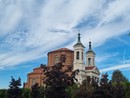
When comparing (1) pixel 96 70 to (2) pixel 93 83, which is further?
(1) pixel 96 70

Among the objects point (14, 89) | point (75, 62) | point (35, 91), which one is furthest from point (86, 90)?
point (75, 62)

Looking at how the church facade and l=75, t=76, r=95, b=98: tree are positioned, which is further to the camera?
the church facade

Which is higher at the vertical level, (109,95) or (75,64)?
(75,64)

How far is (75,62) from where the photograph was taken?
7438 cm

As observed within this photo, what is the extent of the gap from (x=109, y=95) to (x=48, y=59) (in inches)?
1932

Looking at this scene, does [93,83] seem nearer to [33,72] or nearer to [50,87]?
[50,87]

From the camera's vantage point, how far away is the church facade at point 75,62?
245 ft

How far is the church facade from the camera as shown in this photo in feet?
245

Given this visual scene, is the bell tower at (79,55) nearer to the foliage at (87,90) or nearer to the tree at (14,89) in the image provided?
the foliage at (87,90)

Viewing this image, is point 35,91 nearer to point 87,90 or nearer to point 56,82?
point 87,90

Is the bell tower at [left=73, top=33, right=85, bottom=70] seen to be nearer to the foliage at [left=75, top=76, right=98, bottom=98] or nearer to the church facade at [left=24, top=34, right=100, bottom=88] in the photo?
the church facade at [left=24, top=34, right=100, bottom=88]

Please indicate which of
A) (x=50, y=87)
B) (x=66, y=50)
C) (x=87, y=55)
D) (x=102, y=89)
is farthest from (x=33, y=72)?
(x=50, y=87)

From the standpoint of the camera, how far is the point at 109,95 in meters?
32.4

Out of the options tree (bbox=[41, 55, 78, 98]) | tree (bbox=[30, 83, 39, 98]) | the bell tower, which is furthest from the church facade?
tree (bbox=[41, 55, 78, 98])
